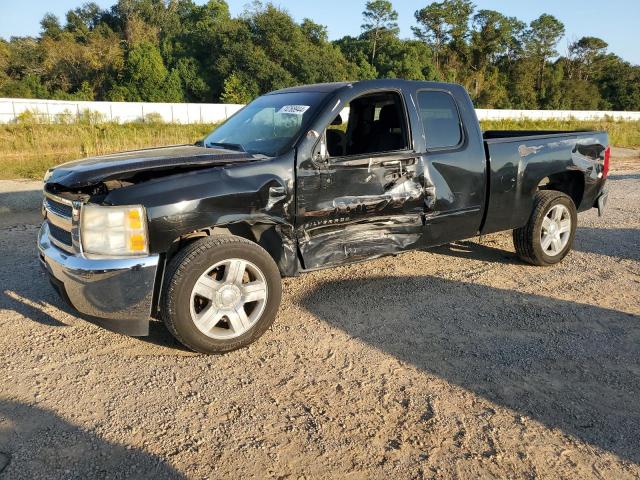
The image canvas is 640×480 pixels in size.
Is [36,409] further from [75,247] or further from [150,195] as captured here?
[150,195]

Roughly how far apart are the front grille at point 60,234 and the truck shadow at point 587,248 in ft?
13.0

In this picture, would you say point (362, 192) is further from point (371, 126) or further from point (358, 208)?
point (371, 126)

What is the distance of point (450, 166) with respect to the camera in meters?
4.62

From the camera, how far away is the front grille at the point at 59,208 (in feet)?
11.4

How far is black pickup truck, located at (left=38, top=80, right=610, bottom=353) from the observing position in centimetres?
333

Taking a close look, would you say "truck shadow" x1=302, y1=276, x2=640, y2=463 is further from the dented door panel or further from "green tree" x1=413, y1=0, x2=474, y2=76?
"green tree" x1=413, y1=0, x2=474, y2=76

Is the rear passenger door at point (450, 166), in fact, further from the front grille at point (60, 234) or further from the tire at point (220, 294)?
the front grille at point (60, 234)

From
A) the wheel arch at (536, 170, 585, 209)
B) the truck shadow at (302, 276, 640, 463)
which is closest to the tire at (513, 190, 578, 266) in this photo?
the wheel arch at (536, 170, 585, 209)

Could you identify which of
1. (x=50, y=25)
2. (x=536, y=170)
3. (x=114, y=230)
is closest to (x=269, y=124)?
(x=114, y=230)

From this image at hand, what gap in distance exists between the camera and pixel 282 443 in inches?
105

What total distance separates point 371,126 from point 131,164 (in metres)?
2.27

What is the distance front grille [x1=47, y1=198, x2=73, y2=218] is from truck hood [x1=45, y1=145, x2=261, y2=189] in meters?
0.15

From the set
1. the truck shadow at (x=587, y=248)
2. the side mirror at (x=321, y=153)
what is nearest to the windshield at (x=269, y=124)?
the side mirror at (x=321, y=153)

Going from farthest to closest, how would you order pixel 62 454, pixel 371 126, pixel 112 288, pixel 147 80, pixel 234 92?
1. pixel 147 80
2. pixel 234 92
3. pixel 371 126
4. pixel 112 288
5. pixel 62 454
